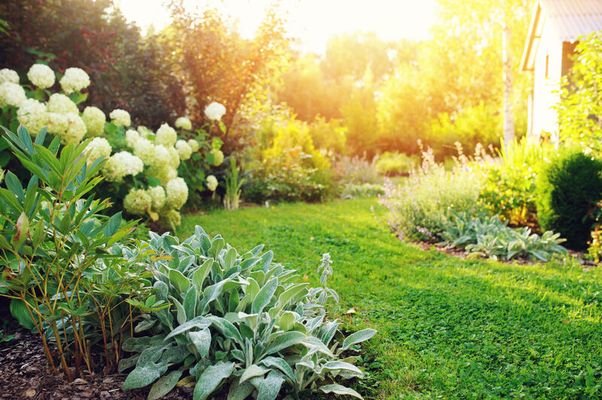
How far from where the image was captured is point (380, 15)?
3594cm

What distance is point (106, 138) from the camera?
533 cm

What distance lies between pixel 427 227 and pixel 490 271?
1.71 metres

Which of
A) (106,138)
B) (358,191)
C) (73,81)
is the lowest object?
(358,191)

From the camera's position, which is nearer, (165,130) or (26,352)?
(26,352)

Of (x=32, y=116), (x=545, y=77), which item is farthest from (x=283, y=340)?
(x=545, y=77)

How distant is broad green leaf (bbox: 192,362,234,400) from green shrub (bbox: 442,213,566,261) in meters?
3.80

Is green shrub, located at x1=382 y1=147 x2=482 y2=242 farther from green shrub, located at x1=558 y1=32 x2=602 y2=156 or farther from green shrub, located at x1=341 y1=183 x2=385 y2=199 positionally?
green shrub, located at x1=341 y1=183 x2=385 y2=199

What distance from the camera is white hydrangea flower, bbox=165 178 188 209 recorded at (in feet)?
17.9

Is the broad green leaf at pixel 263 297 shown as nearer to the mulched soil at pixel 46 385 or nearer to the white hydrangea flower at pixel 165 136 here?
the mulched soil at pixel 46 385

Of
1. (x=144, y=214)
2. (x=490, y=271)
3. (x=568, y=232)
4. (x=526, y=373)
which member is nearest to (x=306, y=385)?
(x=526, y=373)

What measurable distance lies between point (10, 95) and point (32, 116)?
25cm

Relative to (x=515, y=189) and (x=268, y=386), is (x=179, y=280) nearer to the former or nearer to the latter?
(x=268, y=386)

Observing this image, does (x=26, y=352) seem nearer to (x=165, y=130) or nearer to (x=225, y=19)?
(x=165, y=130)

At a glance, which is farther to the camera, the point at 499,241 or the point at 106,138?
the point at 499,241
